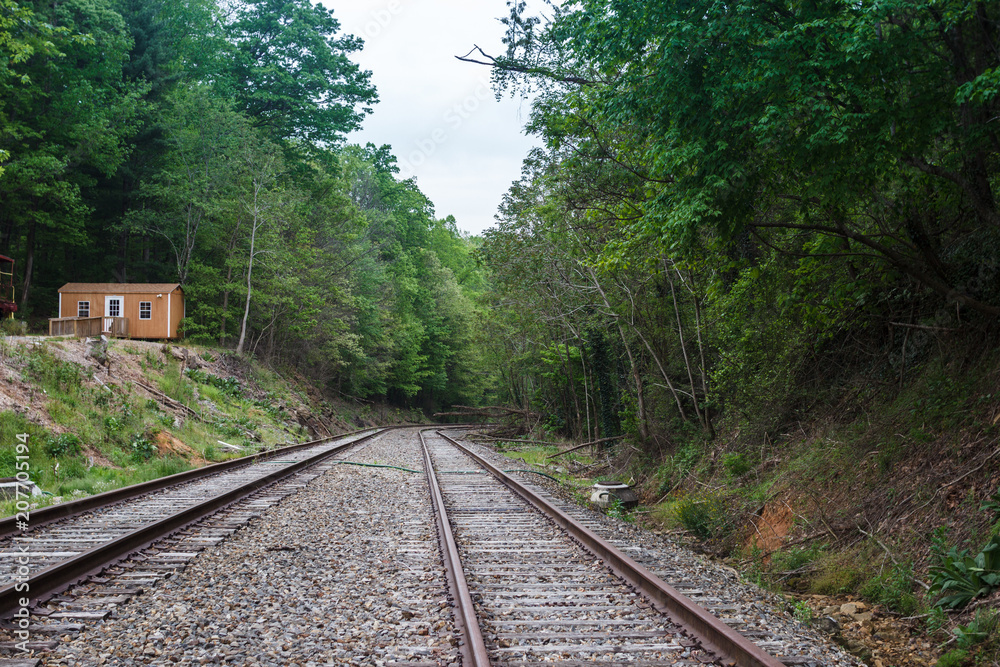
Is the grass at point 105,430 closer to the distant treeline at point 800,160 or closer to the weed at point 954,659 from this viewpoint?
the distant treeline at point 800,160

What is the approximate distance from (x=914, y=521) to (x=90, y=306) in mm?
30836

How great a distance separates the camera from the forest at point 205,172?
27.1 meters

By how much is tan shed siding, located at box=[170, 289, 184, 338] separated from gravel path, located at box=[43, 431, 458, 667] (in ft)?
77.0

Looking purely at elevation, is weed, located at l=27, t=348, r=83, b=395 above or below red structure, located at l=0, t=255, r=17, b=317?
below

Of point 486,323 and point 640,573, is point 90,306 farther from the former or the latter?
point 640,573

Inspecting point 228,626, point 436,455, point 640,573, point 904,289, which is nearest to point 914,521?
point 640,573

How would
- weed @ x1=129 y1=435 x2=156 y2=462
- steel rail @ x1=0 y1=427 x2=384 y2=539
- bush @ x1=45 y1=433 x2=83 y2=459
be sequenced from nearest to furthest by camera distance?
1. steel rail @ x1=0 y1=427 x2=384 y2=539
2. bush @ x1=45 y1=433 x2=83 y2=459
3. weed @ x1=129 y1=435 x2=156 y2=462

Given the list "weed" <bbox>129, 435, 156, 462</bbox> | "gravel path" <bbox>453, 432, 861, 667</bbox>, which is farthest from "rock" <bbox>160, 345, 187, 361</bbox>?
"gravel path" <bbox>453, 432, 861, 667</bbox>

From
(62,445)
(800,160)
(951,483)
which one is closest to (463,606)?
(951,483)

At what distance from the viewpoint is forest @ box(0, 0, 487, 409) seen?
88.9 ft

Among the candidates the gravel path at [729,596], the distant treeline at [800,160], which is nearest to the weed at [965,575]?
the gravel path at [729,596]

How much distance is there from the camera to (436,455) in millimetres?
17922

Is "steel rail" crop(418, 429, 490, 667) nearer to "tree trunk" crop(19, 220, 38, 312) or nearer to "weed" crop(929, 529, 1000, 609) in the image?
"weed" crop(929, 529, 1000, 609)

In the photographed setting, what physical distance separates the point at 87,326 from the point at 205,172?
9.59m
